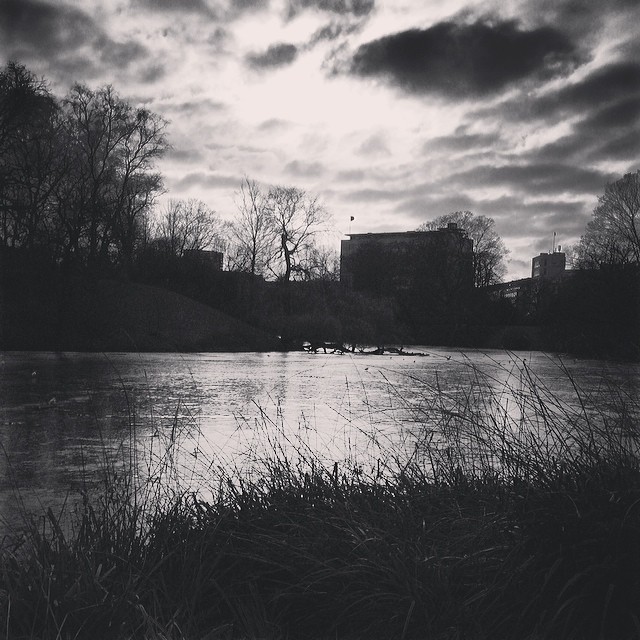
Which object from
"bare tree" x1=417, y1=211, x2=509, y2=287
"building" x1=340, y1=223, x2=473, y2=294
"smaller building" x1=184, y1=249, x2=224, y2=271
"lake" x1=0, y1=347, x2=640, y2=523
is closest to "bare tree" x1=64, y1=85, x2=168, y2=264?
"smaller building" x1=184, y1=249, x2=224, y2=271

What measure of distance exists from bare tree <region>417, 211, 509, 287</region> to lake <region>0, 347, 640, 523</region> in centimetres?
3127

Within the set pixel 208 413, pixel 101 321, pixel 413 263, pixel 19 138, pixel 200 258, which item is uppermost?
pixel 19 138

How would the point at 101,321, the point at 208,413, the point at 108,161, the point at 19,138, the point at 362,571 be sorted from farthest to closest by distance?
A: the point at 108,161 < the point at 101,321 < the point at 19,138 < the point at 208,413 < the point at 362,571

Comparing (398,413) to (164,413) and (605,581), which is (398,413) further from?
(605,581)

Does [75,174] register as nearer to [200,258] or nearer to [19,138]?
[200,258]

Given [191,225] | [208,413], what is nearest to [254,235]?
[191,225]

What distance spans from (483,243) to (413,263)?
16.4 ft

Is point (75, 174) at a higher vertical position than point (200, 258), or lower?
higher

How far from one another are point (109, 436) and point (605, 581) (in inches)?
209

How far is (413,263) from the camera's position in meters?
50.1

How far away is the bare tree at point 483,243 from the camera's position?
47094mm

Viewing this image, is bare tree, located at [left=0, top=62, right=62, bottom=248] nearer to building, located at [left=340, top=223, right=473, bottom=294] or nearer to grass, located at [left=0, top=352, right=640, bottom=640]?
grass, located at [left=0, top=352, right=640, bottom=640]

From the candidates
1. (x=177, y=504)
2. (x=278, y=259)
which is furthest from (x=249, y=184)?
(x=177, y=504)

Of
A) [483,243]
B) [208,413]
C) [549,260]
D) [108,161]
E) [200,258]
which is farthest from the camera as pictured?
[483,243]
